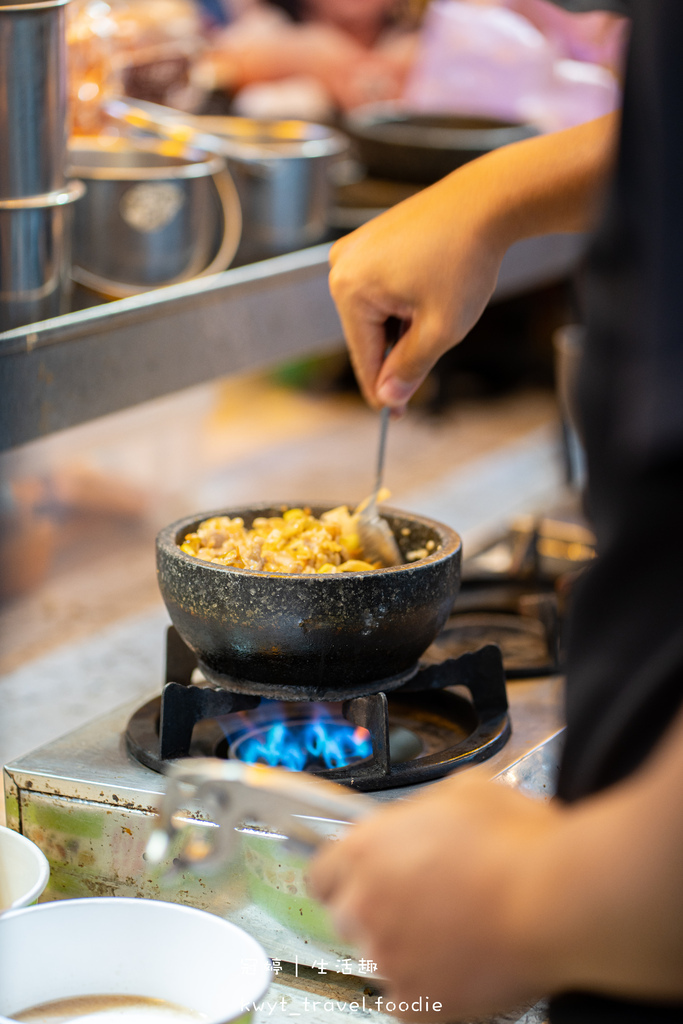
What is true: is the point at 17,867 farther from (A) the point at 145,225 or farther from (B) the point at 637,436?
(A) the point at 145,225

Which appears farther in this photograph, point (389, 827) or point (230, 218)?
point (230, 218)

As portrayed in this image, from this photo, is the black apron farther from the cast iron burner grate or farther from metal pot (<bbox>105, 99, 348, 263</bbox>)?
metal pot (<bbox>105, 99, 348, 263</bbox>)

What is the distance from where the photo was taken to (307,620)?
89 centimetres

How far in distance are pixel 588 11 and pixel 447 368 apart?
2.94 ft

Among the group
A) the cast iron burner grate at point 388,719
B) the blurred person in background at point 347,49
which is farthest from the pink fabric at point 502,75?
the cast iron burner grate at point 388,719

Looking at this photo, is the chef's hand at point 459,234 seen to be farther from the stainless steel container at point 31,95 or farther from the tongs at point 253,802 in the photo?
the tongs at point 253,802

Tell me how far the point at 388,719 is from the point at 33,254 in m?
0.58

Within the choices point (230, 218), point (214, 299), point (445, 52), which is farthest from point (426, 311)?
point (445, 52)

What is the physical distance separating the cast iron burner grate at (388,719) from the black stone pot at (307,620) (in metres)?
0.03

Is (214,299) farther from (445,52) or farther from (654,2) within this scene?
(445,52)

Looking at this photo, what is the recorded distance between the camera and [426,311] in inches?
36.7

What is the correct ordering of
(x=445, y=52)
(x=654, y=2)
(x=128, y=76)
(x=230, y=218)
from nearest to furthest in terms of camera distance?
1. (x=654, y=2)
2. (x=230, y=218)
3. (x=128, y=76)
4. (x=445, y=52)

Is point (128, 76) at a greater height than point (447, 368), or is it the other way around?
point (128, 76)

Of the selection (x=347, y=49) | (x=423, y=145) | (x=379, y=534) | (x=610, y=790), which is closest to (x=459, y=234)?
(x=379, y=534)
